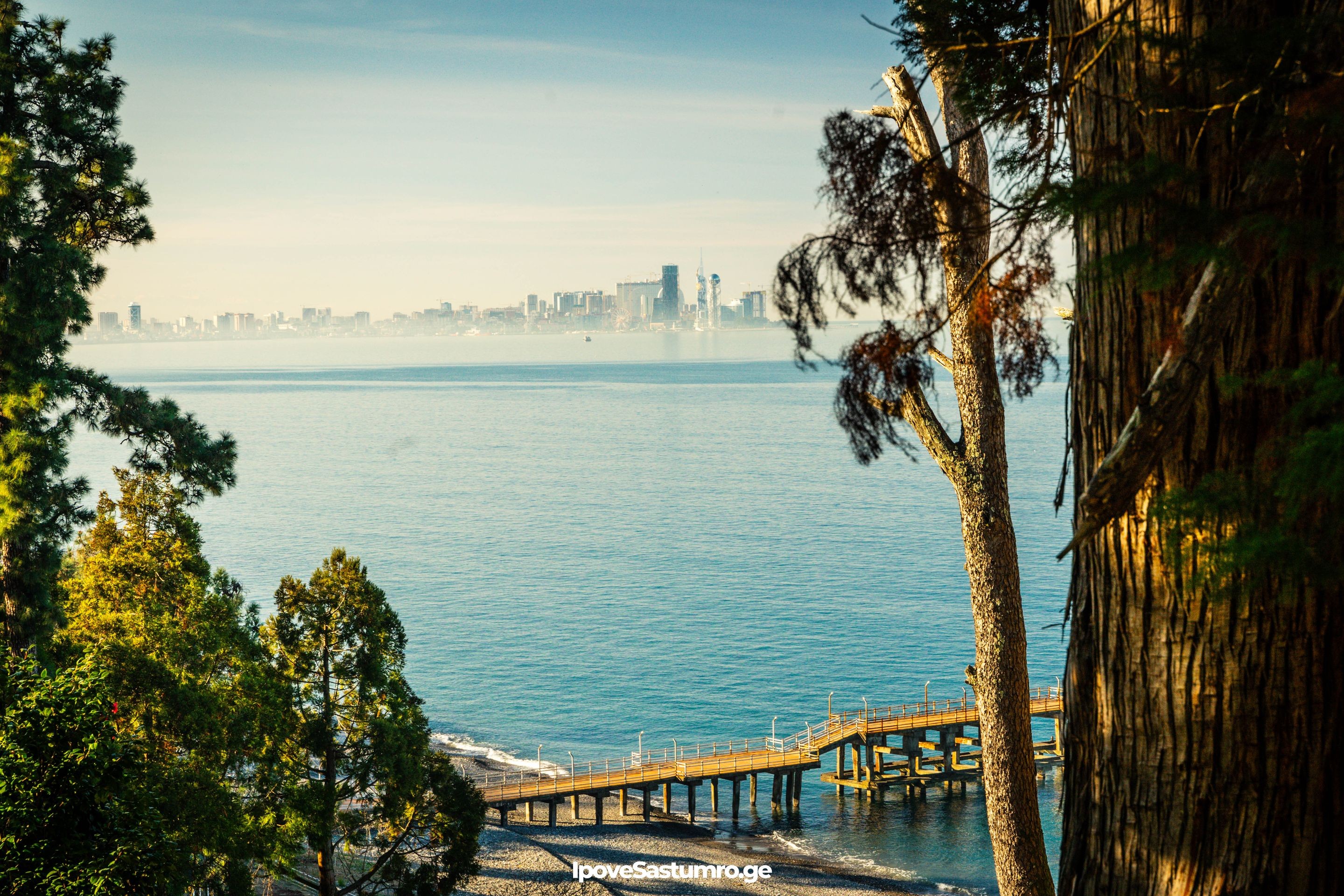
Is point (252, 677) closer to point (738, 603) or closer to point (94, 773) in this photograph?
point (94, 773)

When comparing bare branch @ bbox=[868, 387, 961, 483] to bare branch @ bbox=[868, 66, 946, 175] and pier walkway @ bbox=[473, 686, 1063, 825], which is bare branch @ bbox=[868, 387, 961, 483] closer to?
bare branch @ bbox=[868, 66, 946, 175]

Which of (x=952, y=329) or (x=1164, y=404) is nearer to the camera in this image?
(x=1164, y=404)

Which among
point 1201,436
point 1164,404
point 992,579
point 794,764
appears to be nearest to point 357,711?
point 992,579

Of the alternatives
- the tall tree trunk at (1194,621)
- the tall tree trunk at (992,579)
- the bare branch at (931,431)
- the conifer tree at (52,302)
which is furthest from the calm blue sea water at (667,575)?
the conifer tree at (52,302)

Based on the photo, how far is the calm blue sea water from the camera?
39094mm

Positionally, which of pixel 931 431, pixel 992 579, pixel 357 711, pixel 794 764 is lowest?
pixel 794 764

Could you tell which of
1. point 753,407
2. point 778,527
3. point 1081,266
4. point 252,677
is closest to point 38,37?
point 252,677

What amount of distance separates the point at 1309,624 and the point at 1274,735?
38cm

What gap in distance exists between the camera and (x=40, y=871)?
406 inches

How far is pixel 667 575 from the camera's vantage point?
5775 centimetres

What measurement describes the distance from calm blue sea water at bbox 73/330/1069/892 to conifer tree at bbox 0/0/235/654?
13441 millimetres

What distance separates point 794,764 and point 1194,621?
105 ft

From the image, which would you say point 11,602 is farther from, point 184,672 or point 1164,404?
point 1164,404

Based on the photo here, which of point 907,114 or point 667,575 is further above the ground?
point 907,114
